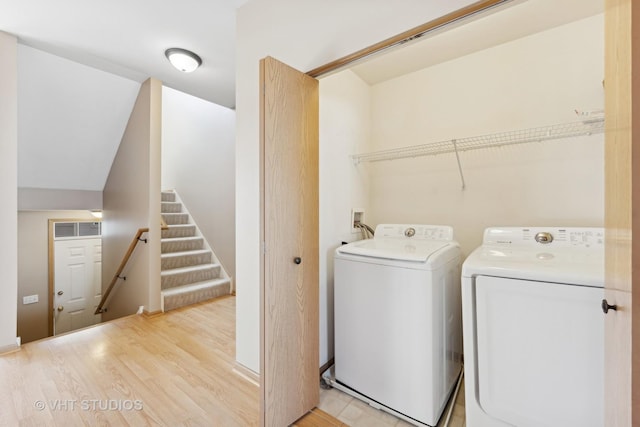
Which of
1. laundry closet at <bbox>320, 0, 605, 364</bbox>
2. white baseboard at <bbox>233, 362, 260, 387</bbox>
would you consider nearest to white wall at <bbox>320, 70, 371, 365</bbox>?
laundry closet at <bbox>320, 0, 605, 364</bbox>

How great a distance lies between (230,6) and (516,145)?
7.20 feet

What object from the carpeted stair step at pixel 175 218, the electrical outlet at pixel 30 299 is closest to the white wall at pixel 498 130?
the carpeted stair step at pixel 175 218

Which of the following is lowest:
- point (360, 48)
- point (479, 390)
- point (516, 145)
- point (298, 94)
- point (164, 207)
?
point (479, 390)

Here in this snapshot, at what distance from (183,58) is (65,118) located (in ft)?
5.91

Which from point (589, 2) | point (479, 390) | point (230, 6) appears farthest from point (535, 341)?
point (230, 6)

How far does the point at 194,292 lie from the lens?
3.31 meters

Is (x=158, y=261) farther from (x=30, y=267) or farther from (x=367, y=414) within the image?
(x=30, y=267)

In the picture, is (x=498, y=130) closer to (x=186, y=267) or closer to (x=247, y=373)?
(x=247, y=373)

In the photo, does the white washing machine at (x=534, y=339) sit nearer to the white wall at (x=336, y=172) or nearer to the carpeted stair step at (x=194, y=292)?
the white wall at (x=336, y=172)

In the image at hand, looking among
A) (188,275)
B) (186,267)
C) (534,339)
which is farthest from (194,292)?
(534,339)

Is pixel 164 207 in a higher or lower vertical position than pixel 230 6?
lower

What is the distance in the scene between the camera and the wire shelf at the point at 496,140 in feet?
5.35

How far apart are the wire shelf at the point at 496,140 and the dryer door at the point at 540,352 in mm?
1040

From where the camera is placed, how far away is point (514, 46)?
1.89 metres
